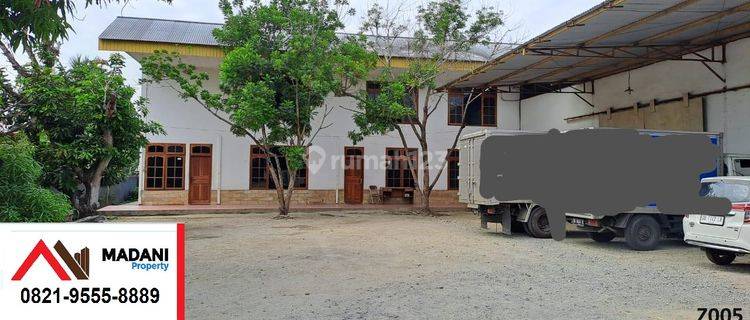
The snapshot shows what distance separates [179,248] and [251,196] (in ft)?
54.2

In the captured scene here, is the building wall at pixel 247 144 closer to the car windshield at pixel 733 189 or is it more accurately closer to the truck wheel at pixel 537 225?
the truck wheel at pixel 537 225

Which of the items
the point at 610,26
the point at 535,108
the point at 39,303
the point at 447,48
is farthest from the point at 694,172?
the point at 535,108

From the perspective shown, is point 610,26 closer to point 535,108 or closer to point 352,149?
point 535,108

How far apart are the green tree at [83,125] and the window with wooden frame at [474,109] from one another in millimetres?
12092

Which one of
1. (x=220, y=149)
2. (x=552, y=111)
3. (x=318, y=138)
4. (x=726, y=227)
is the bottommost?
(x=726, y=227)

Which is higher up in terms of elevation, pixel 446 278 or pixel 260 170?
pixel 260 170

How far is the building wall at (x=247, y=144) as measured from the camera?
60.8ft

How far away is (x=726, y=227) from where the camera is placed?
7234 mm

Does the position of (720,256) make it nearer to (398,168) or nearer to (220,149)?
(398,168)

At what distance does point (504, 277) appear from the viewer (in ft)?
23.1

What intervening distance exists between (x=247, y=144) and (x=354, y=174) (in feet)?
14.1

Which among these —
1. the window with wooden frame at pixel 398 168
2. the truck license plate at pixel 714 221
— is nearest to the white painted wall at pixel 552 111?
the window with wooden frame at pixel 398 168

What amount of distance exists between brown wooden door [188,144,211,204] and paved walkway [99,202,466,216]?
68cm

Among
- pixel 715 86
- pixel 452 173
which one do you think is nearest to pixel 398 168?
pixel 452 173
